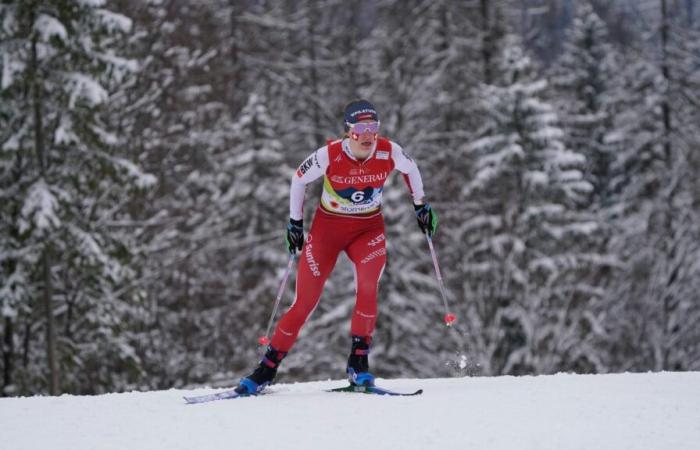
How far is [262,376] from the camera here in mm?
5973

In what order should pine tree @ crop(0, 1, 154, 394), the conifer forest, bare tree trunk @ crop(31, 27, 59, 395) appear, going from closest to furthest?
pine tree @ crop(0, 1, 154, 394) → bare tree trunk @ crop(31, 27, 59, 395) → the conifer forest

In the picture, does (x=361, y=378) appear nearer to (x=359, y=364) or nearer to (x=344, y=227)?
(x=359, y=364)

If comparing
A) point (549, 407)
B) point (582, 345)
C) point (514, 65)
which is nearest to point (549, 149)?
point (514, 65)

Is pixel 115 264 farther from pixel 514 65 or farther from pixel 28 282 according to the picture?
pixel 514 65

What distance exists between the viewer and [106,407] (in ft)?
17.5

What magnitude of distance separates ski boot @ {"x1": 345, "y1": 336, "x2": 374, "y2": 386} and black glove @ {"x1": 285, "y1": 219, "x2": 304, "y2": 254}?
0.84 metres

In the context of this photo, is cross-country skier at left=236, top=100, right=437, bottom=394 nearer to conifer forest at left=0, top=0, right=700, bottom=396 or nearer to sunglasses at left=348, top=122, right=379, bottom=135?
sunglasses at left=348, top=122, right=379, bottom=135

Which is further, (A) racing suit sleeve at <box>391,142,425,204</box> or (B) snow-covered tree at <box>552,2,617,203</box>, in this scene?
(B) snow-covered tree at <box>552,2,617,203</box>

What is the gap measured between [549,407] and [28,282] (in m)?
12.3

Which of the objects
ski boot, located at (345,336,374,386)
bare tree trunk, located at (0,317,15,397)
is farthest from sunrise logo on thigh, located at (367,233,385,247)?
bare tree trunk, located at (0,317,15,397)

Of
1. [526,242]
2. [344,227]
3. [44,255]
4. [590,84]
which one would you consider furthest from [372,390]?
[590,84]

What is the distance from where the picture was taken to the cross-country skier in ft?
19.5

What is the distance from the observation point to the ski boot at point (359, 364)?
593 centimetres

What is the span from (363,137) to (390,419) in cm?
219
